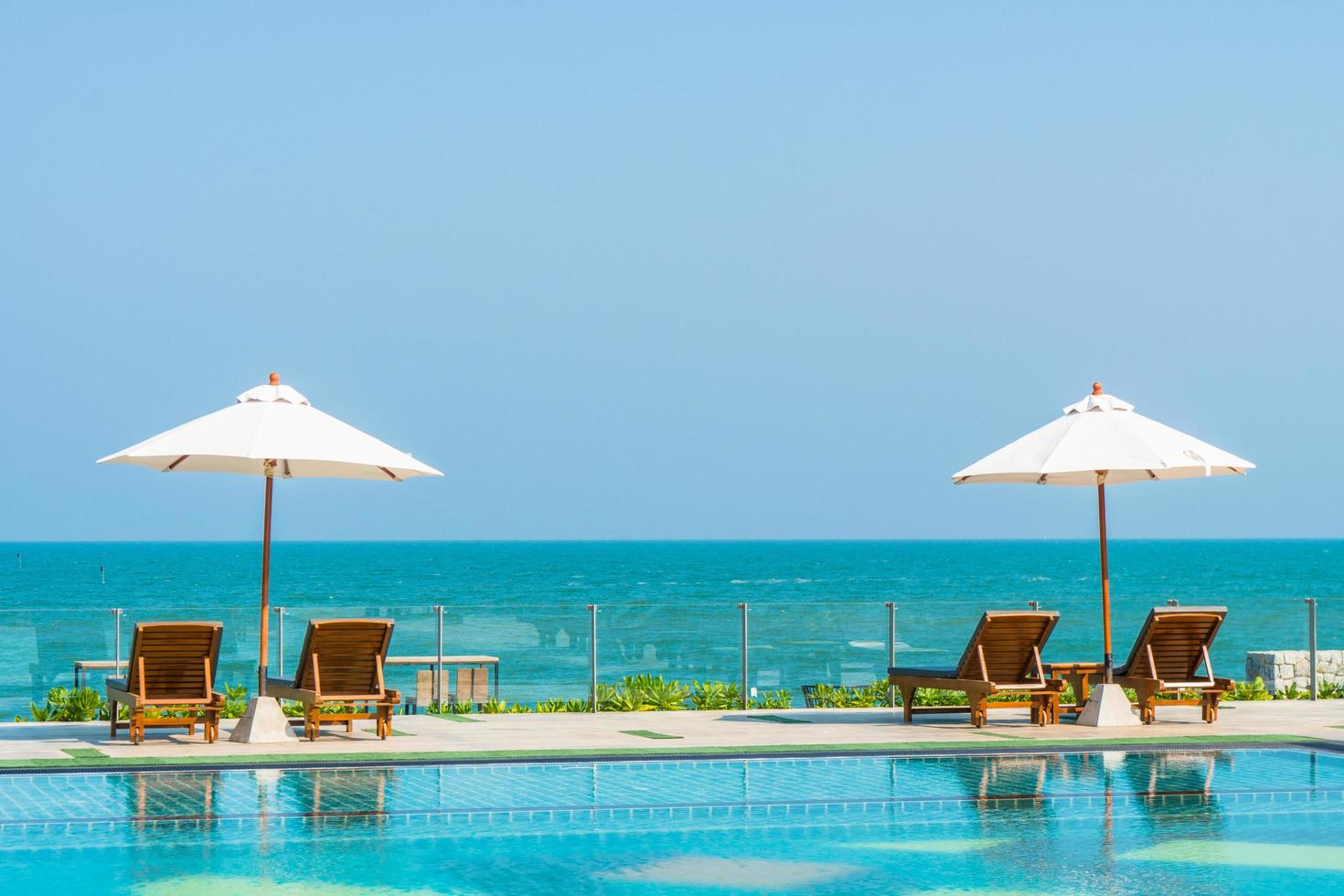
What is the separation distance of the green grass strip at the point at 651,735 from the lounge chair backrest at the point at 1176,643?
3593mm

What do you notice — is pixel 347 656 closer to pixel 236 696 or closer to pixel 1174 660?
pixel 236 696

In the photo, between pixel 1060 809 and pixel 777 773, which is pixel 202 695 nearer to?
pixel 777 773

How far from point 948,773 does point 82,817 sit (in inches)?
182

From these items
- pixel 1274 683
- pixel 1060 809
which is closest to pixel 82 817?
pixel 1060 809

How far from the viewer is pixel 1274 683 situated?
16.4 m

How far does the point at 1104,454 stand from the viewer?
11.8 meters

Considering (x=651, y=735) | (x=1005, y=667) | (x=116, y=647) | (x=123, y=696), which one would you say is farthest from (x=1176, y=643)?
(x=116, y=647)

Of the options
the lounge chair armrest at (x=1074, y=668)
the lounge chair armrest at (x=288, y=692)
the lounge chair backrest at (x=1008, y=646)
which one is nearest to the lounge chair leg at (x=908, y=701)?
the lounge chair backrest at (x=1008, y=646)

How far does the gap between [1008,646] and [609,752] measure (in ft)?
10.9

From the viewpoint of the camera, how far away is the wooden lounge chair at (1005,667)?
11828mm

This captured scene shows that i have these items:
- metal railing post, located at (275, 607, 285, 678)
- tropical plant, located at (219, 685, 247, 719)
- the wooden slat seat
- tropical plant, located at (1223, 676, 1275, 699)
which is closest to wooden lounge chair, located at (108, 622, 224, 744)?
tropical plant, located at (219, 685, 247, 719)

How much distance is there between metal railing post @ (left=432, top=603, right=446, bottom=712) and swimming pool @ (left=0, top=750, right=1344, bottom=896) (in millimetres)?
4250

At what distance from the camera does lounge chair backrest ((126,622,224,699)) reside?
10.6 m

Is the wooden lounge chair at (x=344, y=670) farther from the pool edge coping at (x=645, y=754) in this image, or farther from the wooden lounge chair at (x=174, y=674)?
the pool edge coping at (x=645, y=754)
